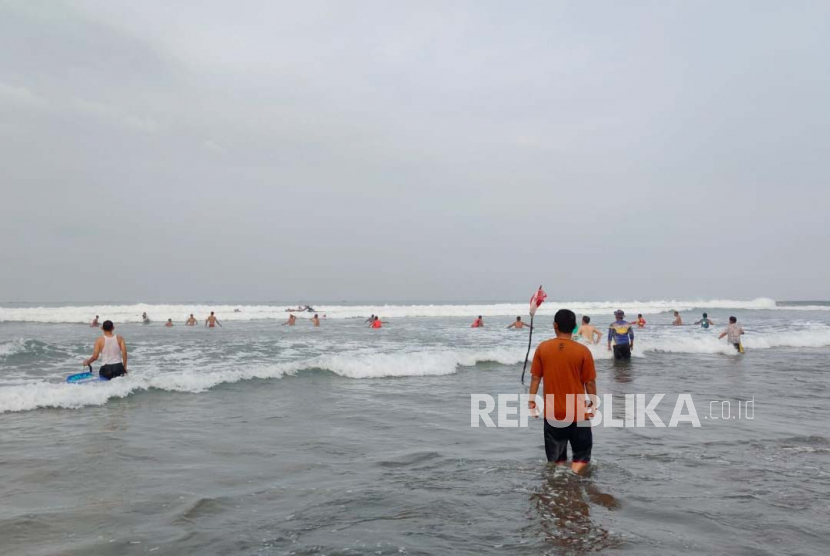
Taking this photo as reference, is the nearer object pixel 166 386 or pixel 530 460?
pixel 530 460

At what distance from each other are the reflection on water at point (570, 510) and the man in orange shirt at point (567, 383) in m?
0.32

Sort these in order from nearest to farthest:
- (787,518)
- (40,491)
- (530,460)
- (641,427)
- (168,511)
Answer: (787,518) → (168,511) → (40,491) → (530,460) → (641,427)

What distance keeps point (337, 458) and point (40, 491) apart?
3243 mm

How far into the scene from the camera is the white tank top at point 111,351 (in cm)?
1117

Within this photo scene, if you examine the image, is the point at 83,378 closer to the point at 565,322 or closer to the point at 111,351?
the point at 111,351

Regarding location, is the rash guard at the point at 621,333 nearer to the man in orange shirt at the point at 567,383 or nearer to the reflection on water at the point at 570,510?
the reflection on water at the point at 570,510

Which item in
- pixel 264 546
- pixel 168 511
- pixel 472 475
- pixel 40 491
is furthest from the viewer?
pixel 472 475

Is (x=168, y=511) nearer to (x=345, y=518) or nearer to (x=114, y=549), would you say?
(x=114, y=549)

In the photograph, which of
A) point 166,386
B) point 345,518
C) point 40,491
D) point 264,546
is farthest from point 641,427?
point 166,386

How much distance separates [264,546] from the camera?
13.8ft

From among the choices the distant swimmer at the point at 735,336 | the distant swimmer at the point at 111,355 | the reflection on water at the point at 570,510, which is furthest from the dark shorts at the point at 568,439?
the distant swimmer at the point at 735,336

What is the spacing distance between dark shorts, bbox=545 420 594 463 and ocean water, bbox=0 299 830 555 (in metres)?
0.21

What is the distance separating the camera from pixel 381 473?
620 centimetres

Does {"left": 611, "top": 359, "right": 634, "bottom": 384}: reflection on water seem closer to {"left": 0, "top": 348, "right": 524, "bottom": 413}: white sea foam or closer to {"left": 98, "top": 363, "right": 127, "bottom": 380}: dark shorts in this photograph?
A: {"left": 0, "top": 348, "right": 524, "bottom": 413}: white sea foam
